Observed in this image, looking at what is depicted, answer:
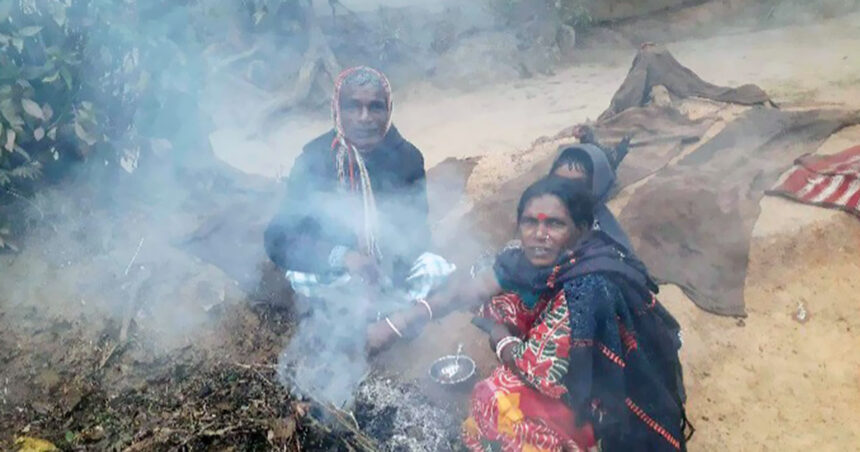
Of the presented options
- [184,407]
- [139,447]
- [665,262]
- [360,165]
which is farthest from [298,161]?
[665,262]

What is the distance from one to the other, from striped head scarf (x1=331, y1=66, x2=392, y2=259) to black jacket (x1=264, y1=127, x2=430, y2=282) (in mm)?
46

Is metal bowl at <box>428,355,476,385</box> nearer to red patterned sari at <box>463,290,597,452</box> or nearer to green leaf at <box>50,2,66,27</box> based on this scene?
red patterned sari at <box>463,290,597,452</box>

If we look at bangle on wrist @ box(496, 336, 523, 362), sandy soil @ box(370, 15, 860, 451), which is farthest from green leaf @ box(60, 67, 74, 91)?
bangle on wrist @ box(496, 336, 523, 362)

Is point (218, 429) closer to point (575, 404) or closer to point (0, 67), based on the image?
point (575, 404)

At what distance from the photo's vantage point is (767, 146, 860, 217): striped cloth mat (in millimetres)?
4219

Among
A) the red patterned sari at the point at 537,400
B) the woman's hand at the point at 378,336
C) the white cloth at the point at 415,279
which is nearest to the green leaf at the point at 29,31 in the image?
the white cloth at the point at 415,279

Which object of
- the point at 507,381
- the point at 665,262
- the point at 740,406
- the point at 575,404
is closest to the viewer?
the point at 575,404

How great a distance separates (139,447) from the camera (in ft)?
8.41

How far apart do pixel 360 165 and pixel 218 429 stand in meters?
1.64

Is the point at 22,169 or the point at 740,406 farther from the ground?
the point at 22,169

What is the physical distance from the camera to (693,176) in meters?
4.84

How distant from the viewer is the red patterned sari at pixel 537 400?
228 cm

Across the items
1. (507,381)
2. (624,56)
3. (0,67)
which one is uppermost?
(0,67)

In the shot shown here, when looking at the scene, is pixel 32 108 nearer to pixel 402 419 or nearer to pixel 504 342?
pixel 402 419
